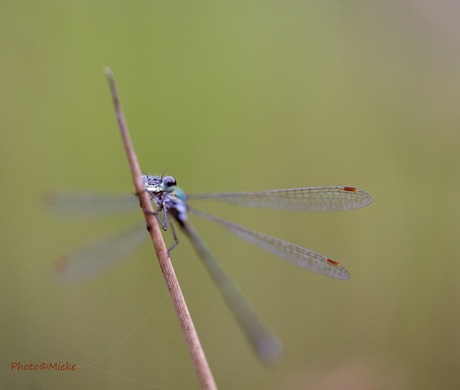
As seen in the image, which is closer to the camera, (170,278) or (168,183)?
(170,278)

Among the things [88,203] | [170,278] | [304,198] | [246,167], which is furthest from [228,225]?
[170,278]

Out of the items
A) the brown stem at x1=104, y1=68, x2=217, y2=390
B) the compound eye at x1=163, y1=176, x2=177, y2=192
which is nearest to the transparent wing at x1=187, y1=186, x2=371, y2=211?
the compound eye at x1=163, y1=176, x2=177, y2=192

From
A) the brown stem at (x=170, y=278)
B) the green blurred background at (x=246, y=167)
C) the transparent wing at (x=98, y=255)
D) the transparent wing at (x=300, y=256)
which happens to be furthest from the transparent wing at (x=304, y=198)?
the brown stem at (x=170, y=278)

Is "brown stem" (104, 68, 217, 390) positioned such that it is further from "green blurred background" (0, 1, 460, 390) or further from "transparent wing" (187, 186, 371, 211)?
"green blurred background" (0, 1, 460, 390)

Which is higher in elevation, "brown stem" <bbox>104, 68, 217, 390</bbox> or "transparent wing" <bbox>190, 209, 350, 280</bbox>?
"brown stem" <bbox>104, 68, 217, 390</bbox>

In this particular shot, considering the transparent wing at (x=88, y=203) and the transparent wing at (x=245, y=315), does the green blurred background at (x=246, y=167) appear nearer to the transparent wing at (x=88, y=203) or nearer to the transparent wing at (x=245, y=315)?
the transparent wing at (x=245, y=315)

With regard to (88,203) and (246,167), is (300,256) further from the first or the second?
(246,167)
